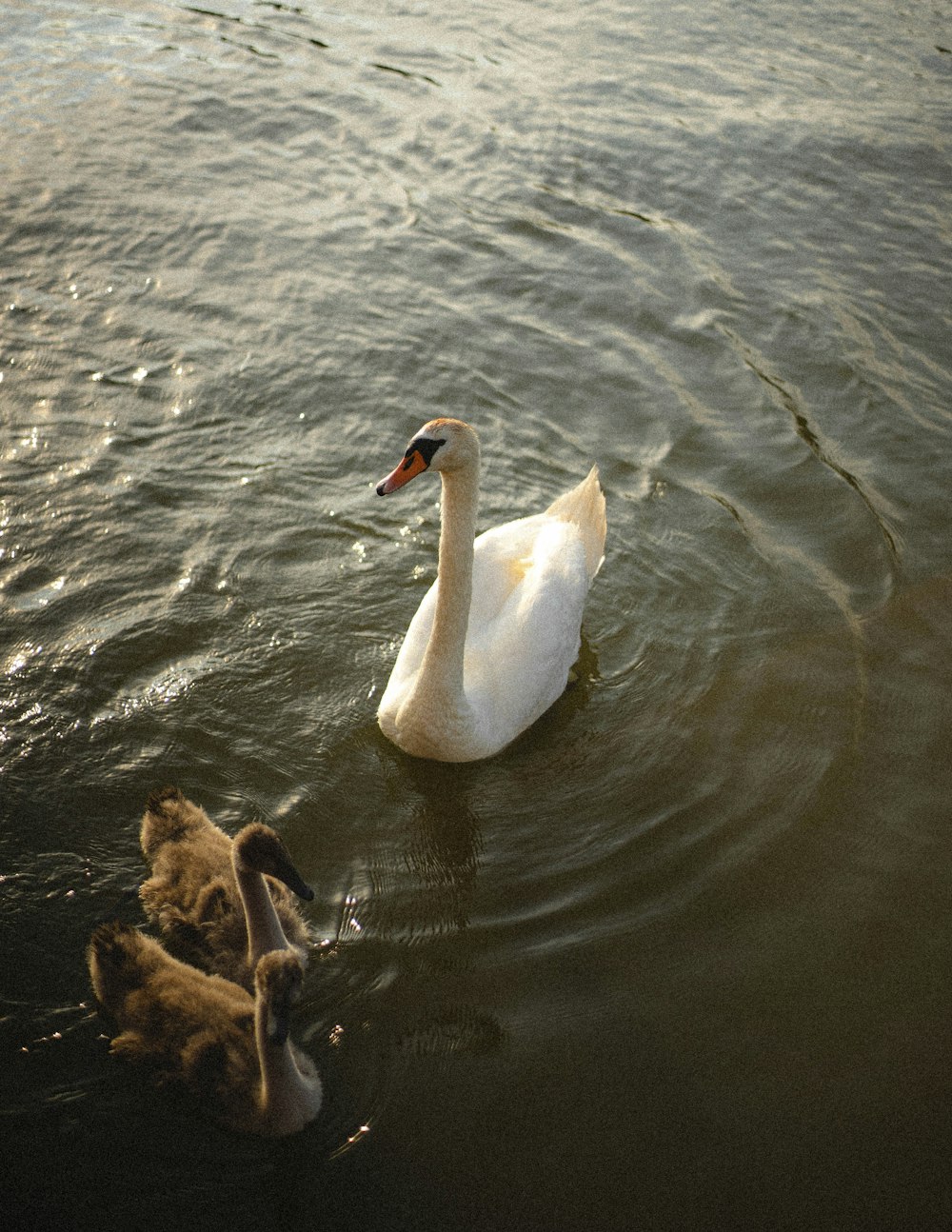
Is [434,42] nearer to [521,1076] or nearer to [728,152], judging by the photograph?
[728,152]

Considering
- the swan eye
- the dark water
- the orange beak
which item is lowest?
the dark water

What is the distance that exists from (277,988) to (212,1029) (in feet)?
1.57

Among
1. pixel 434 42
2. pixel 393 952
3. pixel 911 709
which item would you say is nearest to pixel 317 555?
pixel 393 952

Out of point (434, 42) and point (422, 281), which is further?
point (434, 42)

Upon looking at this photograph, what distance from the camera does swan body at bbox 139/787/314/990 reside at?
4.41 m

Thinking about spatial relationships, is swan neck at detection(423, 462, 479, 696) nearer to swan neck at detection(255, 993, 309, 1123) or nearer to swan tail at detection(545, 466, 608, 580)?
swan tail at detection(545, 466, 608, 580)

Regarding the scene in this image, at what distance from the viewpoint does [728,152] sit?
1185cm

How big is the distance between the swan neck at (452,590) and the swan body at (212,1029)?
1.72m

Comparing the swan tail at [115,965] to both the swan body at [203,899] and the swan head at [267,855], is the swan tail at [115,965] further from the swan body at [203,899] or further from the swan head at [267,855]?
the swan head at [267,855]

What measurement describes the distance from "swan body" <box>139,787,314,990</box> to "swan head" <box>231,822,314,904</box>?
0.58 feet

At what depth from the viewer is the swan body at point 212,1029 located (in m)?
3.77

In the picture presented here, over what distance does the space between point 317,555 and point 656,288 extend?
4389mm

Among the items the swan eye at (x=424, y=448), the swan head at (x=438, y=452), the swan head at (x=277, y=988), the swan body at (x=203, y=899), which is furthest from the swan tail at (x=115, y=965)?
the swan eye at (x=424, y=448)

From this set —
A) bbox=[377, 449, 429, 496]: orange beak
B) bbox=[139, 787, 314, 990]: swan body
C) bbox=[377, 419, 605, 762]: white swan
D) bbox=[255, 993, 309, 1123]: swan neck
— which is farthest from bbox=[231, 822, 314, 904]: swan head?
bbox=[377, 449, 429, 496]: orange beak
